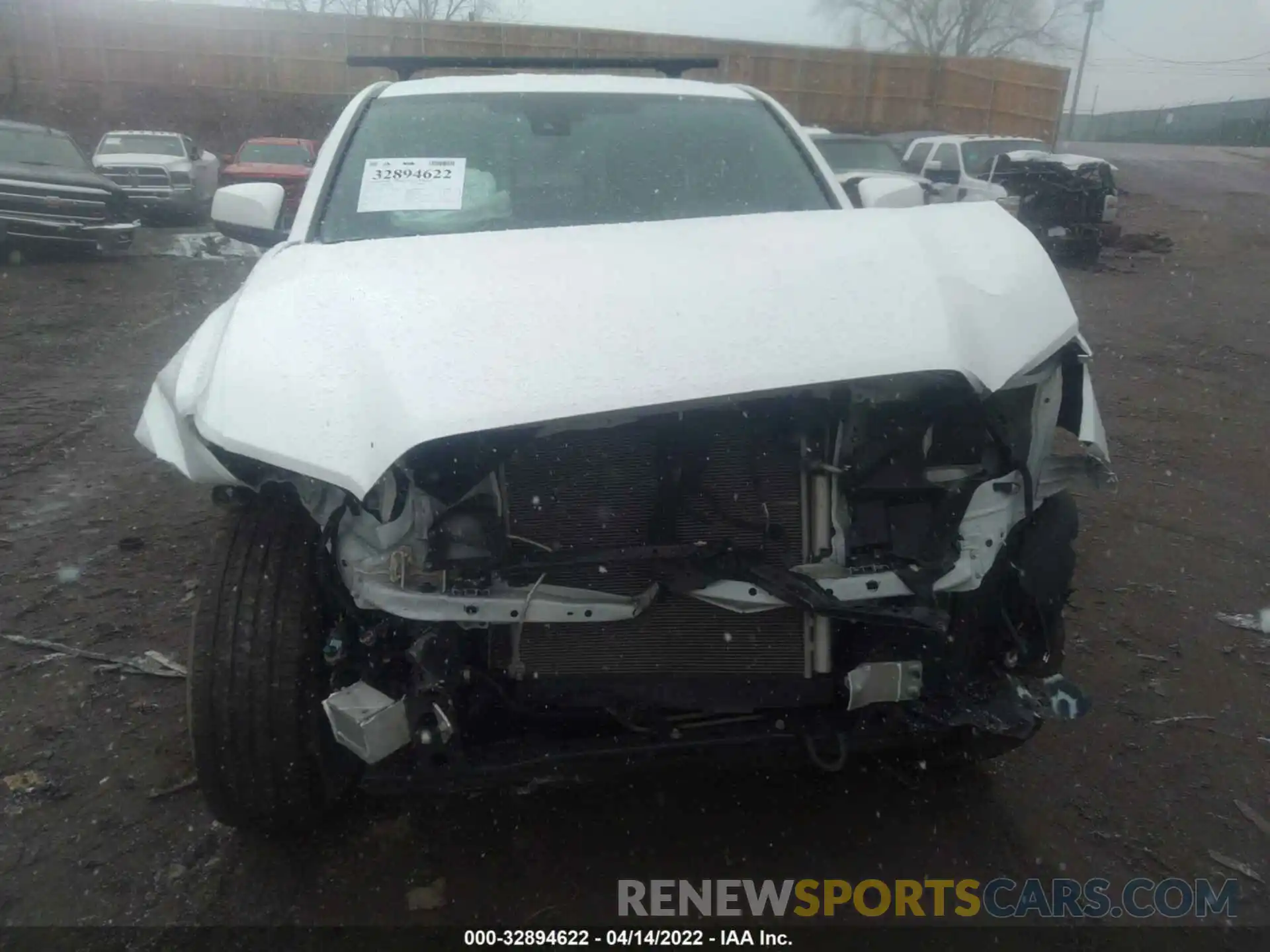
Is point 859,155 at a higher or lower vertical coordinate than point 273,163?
higher

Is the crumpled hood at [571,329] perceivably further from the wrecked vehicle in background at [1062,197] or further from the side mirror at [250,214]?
the wrecked vehicle in background at [1062,197]

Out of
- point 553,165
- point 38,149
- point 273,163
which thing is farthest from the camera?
point 273,163

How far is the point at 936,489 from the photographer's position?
2.31m

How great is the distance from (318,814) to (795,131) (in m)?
2.90

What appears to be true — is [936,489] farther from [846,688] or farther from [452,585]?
[452,585]

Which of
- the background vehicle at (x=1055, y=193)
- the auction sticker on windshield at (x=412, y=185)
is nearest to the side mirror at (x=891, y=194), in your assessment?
the auction sticker on windshield at (x=412, y=185)

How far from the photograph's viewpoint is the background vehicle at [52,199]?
1106 centimetres

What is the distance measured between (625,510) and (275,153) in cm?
1742

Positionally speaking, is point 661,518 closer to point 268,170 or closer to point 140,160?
point 268,170

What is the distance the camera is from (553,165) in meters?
3.40

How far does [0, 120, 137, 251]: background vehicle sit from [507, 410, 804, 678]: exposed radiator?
37.1 ft

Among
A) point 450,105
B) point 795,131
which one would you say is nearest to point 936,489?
point 795,131

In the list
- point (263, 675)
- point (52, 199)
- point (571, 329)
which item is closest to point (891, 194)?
point (571, 329)

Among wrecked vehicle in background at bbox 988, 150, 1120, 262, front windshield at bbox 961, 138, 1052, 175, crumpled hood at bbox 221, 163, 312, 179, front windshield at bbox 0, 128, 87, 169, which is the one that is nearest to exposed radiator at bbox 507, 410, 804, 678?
wrecked vehicle in background at bbox 988, 150, 1120, 262
